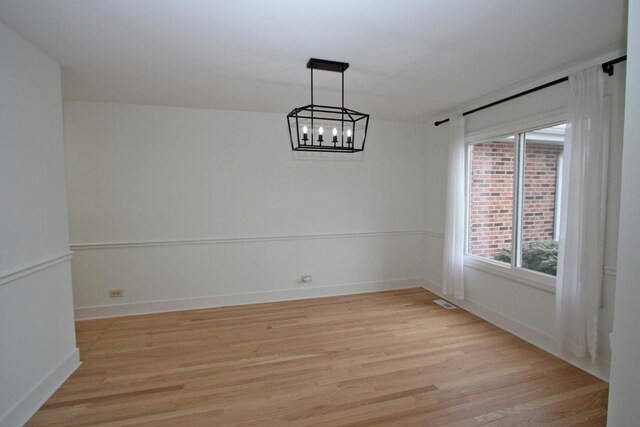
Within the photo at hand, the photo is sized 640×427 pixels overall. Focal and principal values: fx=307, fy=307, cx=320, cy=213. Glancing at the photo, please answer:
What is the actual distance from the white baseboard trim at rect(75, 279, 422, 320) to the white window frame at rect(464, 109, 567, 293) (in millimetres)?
1300

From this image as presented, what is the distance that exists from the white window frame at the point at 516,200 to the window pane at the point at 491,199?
0.20 feet

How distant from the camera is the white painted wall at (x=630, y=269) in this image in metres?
1.00

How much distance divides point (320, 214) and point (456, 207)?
5.85 feet

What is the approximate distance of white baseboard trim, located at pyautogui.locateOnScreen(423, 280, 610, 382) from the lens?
2.46 meters

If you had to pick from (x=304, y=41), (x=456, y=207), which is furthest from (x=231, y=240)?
(x=456, y=207)

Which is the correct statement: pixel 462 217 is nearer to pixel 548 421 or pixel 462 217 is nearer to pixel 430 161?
pixel 430 161

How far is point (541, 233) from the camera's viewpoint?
10.2 feet

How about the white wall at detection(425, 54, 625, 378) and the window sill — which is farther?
the window sill

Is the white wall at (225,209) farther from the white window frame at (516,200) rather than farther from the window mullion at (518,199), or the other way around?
the window mullion at (518,199)

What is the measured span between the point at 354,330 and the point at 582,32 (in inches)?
123

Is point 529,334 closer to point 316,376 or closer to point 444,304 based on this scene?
point 444,304

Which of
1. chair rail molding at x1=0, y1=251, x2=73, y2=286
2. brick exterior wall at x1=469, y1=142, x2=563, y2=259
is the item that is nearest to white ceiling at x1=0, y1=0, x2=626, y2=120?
brick exterior wall at x1=469, y1=142, x2=563, y2=259

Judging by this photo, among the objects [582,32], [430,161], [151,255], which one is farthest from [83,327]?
[582,32]

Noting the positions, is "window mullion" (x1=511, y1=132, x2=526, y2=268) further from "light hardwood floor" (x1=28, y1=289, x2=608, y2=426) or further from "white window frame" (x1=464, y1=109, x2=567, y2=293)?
"light hardwood floor" (x1=28, y1=289, x2=608, y2=426)
